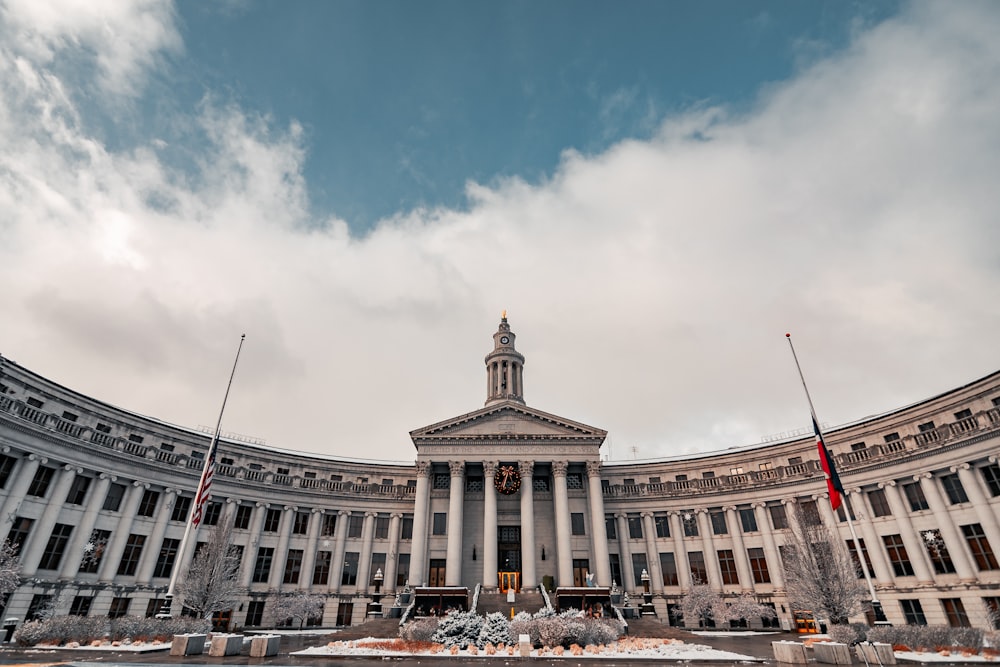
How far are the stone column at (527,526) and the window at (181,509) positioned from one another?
3089 centimetres

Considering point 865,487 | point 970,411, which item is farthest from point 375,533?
point 970,411

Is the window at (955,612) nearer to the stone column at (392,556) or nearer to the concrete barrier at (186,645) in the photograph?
the stone column at (392,556)

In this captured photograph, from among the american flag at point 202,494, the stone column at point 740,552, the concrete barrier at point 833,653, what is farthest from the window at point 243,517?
the concrete barrier at point 833,653

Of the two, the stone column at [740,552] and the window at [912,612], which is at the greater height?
the stone column at [740,552]

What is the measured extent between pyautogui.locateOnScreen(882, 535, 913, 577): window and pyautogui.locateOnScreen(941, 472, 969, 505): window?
511 centimetres

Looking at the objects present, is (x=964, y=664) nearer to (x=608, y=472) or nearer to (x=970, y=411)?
(x=970, y=411)

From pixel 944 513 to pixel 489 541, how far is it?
37.5 meters

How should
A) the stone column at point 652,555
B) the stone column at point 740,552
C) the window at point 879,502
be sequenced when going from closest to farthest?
the window at point 879,502
the stone column at point 740,552
the stone column at point 652,555

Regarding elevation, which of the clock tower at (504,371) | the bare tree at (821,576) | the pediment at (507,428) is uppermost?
the clock tower at (504,371)

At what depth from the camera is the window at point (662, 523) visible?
56219 mm

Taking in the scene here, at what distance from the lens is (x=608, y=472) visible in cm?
6138

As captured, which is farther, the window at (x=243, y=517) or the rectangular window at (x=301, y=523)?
the rectangular window at (x=301, y=523)

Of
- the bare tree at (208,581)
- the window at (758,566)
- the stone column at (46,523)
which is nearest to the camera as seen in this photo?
the bare tree at (208,581)

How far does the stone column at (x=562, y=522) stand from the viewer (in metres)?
50.3
